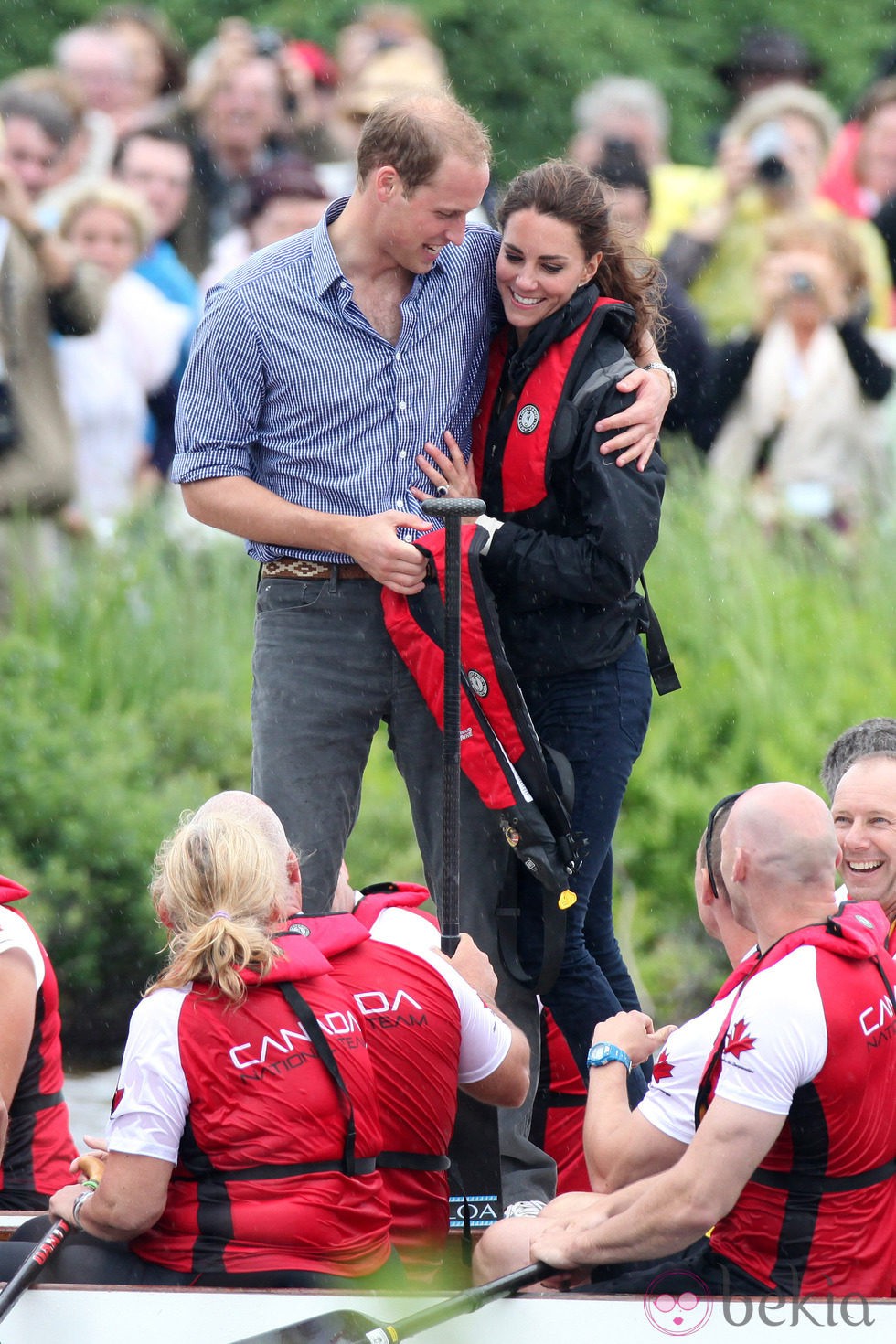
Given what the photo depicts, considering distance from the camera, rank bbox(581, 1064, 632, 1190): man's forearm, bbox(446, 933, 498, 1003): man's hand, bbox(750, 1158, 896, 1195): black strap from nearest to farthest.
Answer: bbox(750, 1158, 896, 1195): black strap
bbox(581, 1064, 632, 1190): man's forearm
bbox(446, 933, 498, 1003): man's hand

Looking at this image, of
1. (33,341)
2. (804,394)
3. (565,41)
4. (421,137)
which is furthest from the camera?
(565,41)

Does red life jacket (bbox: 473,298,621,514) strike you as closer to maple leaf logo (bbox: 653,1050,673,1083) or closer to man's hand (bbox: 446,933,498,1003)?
man's hand (bbox: 446,933,498,1003)

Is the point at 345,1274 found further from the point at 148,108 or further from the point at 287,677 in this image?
the point at 148,108

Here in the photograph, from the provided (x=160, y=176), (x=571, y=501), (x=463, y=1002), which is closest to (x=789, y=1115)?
(x=463, y=1002)

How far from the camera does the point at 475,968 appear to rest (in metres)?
3.49

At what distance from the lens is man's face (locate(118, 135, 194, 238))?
338 inches

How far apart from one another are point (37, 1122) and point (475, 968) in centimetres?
99

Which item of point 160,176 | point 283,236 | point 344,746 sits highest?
point 160,176

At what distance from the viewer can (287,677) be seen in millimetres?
3939

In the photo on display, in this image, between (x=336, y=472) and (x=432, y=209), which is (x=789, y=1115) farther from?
(x=432, y=209)

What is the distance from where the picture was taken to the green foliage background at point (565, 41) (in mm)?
10133

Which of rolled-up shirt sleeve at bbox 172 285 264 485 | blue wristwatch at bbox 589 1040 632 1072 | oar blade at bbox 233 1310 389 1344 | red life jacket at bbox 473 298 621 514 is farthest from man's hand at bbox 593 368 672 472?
oar blade at bbox 233 1310 389 1344

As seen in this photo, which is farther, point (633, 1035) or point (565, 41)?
point (565, 41)

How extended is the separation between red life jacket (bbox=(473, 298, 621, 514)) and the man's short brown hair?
0.41m
